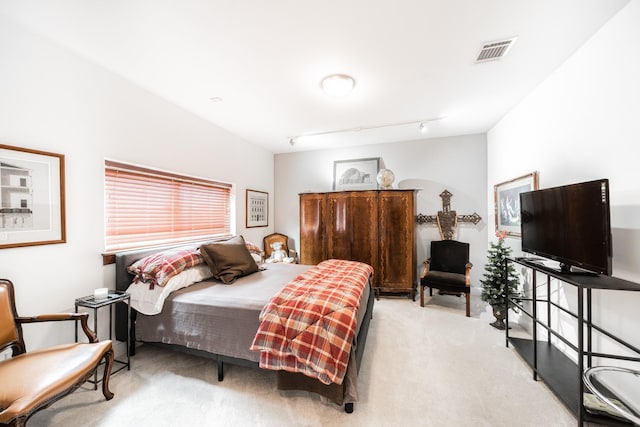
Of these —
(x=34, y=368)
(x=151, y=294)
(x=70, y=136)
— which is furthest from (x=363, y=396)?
(x=70, y=136)

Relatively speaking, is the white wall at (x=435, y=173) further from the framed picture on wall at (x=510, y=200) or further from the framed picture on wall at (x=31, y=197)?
the framed picture on wall at (x=31, y=197)

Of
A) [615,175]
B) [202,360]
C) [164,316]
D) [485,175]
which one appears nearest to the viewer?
[615,175]

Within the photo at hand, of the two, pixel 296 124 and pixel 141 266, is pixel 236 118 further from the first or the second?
pixel 141 266

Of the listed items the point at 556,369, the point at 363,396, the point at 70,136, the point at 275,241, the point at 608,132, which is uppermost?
the point at 70,136

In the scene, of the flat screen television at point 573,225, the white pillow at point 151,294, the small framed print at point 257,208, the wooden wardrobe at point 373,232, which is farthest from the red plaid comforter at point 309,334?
the small framed print at point 257,208

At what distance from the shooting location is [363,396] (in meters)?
1.86

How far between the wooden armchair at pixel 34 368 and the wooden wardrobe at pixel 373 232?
3.06 metres

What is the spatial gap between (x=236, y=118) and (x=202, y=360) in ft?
9.47

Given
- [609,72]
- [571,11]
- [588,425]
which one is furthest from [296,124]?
[588,425]

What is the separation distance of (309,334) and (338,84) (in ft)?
7.36

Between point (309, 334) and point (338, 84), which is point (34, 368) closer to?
point (309, 334)

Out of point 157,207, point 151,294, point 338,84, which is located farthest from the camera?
point 157,207

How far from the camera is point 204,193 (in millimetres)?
3535

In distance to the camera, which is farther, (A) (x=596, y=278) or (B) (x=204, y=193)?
(B) (x=204, y=193)
